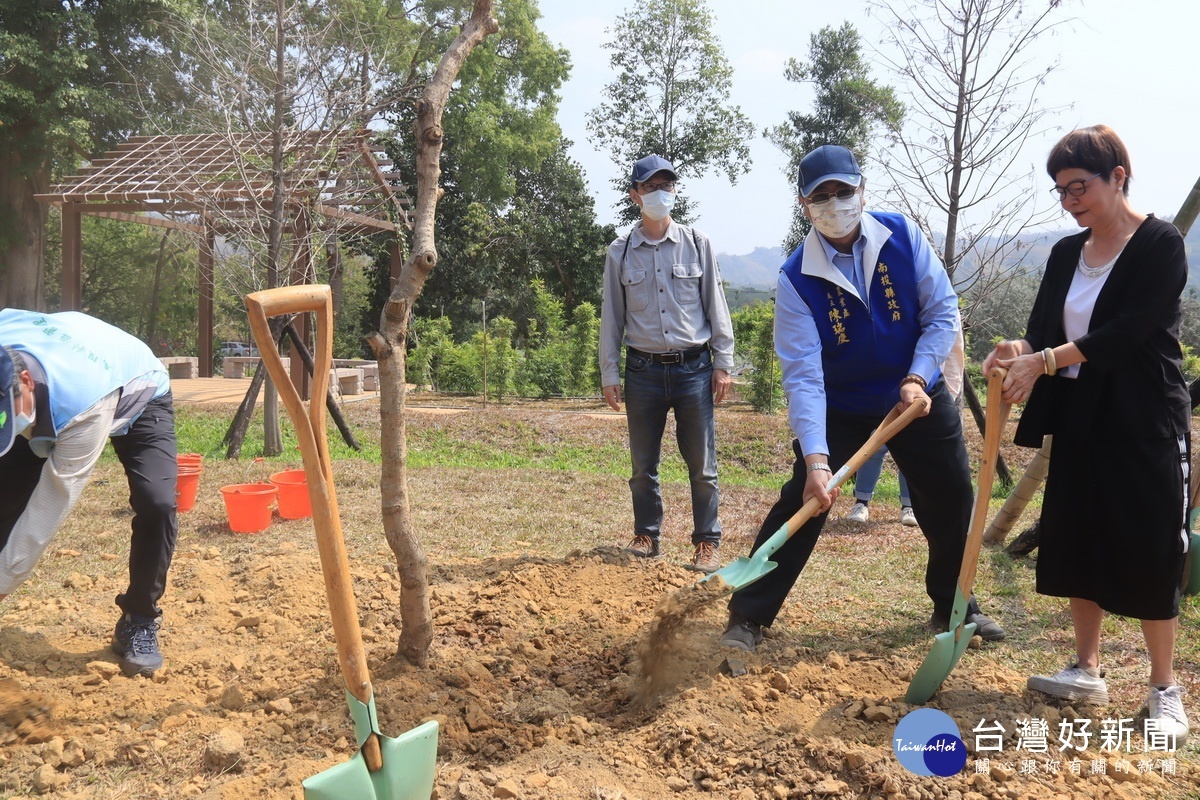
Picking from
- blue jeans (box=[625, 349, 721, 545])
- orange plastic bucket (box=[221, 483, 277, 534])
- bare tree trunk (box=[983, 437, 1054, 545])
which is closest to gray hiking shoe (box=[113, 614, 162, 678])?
orange plastic bucket (box=[221, 483, 277, 534])

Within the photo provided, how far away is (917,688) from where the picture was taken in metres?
2.80

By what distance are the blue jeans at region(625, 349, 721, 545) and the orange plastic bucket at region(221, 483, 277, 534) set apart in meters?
2.30

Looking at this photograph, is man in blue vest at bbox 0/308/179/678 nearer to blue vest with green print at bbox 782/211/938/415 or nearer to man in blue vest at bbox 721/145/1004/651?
man in blue vest at bbox 721/145/1004/651

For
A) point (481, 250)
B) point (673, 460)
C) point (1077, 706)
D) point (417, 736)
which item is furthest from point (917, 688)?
point (481, 250)

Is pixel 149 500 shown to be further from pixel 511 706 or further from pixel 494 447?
pixel 494 447

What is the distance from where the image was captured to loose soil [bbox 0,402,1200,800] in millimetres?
2381

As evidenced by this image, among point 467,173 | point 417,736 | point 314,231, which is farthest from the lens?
point 467,173

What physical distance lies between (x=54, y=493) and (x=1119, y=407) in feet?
11.2

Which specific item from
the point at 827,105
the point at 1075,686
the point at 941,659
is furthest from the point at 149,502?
the point at 827,105

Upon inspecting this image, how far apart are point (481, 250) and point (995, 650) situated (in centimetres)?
2015

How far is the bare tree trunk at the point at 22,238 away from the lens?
16.9m

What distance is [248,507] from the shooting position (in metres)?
5.11

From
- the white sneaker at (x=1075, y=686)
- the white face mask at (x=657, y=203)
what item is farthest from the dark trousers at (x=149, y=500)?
the white sneaker at (x=1075, y=686)

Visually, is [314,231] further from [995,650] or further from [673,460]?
[995,650]
